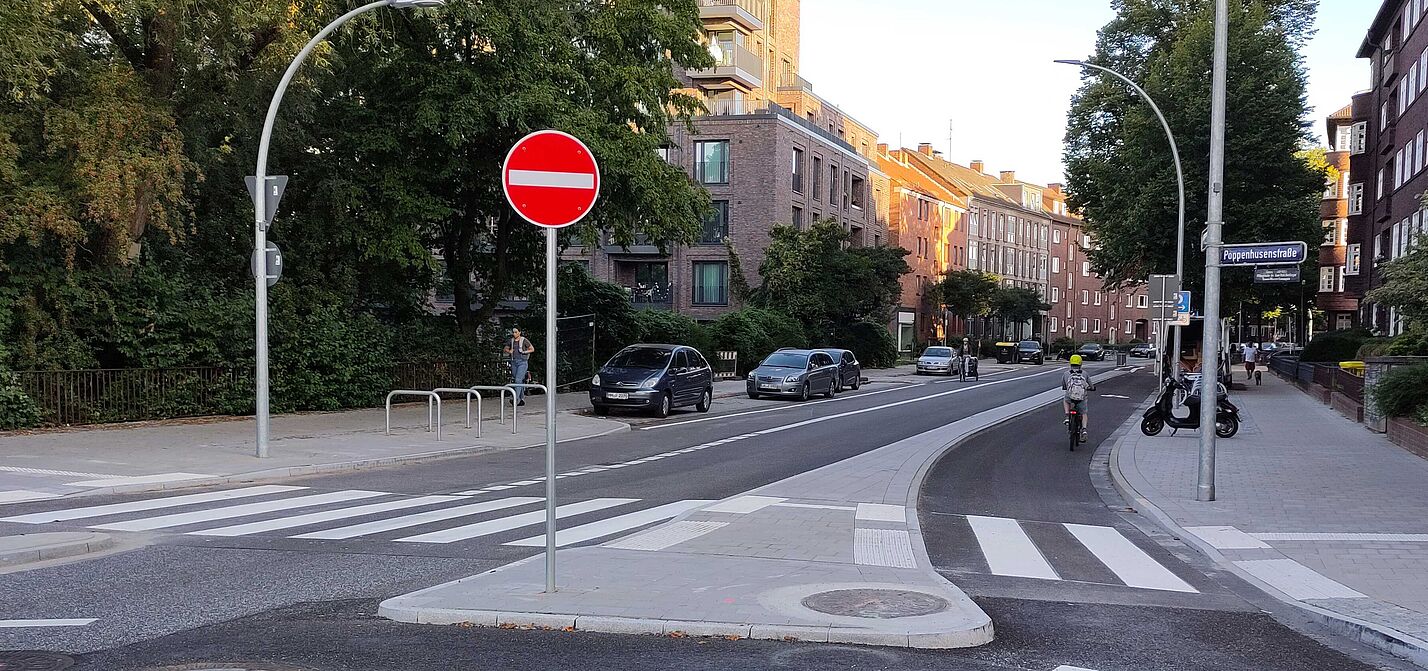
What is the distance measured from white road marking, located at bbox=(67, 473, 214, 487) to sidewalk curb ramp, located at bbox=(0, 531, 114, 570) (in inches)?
127

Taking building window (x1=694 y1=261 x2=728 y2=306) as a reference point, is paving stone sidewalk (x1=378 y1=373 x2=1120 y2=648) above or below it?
below

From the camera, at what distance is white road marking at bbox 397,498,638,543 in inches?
357

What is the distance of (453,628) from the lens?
5977 millimetres

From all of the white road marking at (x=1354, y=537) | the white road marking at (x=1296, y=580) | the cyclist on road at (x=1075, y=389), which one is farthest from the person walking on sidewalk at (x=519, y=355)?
the white road marking at (x=1296, y=580)

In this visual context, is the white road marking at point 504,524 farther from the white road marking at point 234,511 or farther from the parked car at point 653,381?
the parked car at point 653,381

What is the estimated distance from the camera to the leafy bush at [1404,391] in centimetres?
1828

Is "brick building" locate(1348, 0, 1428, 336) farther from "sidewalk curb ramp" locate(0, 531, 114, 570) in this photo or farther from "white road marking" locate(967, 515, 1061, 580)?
"sidewalk curb ramp" locate(0, 531, 114, 570)

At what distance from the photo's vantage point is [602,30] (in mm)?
23375

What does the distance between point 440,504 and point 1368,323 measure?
159 feet

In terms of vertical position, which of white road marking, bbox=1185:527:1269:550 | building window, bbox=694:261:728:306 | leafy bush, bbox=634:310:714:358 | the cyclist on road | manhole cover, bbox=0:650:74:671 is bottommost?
white road marking, bbox=1185:527:1269:550

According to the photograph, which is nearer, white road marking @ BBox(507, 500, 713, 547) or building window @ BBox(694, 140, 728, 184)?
white road marking @ BBox(507, 500, 713, 547)

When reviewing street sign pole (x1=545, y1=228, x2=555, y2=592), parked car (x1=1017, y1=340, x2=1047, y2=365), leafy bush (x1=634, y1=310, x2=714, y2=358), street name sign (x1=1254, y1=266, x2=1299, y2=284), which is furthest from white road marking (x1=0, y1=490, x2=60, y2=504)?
parked car (x1=1017, y1=340, x2=1047, y2=365)

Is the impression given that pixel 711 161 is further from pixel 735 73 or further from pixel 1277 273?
pixel 1277 273

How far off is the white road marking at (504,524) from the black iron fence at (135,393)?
10.6 meters
